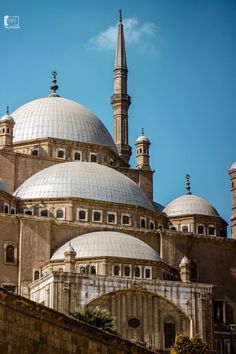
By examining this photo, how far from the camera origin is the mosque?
33.8m

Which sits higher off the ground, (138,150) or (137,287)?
(138,150)

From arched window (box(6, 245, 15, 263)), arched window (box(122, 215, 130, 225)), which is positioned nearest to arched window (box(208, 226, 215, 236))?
arched window (box(122, 215, 130, 225))

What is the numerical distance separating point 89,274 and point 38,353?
2202 cm

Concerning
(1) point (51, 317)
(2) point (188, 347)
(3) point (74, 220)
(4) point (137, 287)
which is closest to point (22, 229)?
(3) point (74, 220)

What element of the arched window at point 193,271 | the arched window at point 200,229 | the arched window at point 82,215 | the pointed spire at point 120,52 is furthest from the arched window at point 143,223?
the pointed spire at point 120,52

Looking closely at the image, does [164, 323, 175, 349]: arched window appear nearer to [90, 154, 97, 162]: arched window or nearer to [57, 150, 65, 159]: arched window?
[57, 150, 65, 159]: arched window

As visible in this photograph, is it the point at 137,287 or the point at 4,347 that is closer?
the point at 4,347

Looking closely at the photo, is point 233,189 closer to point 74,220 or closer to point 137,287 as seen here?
point 74,220

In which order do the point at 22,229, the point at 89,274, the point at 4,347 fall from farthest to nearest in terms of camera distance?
the point at 22,229, the point at 89,274, the point at 4,347

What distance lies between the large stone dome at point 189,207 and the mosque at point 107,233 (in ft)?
0.20

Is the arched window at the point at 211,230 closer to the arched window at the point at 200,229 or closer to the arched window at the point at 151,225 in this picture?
the arched window at the point at 200,229

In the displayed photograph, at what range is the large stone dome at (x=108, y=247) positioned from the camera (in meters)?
35.7

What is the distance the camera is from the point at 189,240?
4150cm

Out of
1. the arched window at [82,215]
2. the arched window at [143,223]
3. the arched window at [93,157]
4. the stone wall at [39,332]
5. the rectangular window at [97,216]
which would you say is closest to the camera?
the stone wall at [39,332]
